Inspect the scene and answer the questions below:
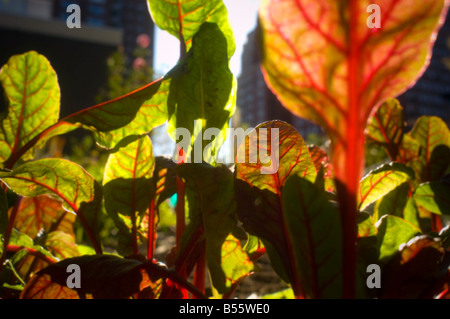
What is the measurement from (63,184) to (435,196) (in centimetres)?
57

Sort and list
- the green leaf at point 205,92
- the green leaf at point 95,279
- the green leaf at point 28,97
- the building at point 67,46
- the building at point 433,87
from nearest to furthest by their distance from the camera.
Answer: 1. the green leaf at point 95,279
2. the green leaf at point 205,92
3. the green leaf at point 28,97
4. the building at point 67,46
5. the building at point 433,87

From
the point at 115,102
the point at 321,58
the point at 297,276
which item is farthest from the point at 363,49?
the point at 115,102

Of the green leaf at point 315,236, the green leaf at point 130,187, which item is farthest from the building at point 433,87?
the green leaf at point 315,236

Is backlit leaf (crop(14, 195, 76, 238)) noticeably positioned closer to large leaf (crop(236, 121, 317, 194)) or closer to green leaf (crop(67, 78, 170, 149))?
green leaf (crop(67, 78, 170, 149))

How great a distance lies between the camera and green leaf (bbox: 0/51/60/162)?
65 centimetres

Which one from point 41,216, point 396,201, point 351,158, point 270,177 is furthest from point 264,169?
point 41,216

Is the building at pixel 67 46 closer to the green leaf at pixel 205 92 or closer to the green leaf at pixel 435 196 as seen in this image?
the green leaf at pixel 205 92

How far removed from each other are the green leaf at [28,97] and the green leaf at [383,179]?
0.55 m

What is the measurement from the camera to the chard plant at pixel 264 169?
0.33 metres

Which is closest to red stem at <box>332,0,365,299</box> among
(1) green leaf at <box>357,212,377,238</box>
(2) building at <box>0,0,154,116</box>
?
(1) green leaf at <box>357,212,377,238</box>

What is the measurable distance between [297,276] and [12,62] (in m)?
0.60

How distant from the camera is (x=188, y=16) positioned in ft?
1.92

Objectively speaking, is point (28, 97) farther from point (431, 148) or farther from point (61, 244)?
point (431, 148)

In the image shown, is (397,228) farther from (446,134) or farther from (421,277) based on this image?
(446,134)
